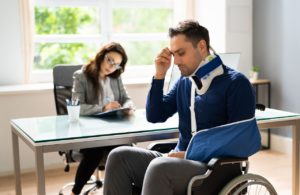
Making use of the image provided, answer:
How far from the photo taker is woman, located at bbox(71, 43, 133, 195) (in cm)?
288

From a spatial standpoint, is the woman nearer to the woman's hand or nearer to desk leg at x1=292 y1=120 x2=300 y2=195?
the woman's hand

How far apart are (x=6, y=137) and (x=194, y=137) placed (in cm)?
223

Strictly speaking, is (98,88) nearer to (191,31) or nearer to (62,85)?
(62,85)

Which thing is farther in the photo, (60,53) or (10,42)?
(60,53)

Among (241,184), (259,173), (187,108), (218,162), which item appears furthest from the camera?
(259,173)

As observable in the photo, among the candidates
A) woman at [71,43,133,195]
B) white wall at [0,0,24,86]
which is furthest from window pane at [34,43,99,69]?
woman at [71,43,133,195]

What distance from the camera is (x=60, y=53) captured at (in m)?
4.42

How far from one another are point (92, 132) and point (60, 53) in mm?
2285


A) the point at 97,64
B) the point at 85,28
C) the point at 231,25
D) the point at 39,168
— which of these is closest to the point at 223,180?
the point at 39,168

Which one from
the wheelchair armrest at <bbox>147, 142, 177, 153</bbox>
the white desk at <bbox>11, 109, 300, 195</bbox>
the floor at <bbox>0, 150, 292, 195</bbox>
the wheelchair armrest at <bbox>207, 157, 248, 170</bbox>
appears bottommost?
the floor at <bbox>0, 150, 292, 195</bbox>

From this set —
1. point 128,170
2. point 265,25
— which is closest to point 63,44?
point 265,25

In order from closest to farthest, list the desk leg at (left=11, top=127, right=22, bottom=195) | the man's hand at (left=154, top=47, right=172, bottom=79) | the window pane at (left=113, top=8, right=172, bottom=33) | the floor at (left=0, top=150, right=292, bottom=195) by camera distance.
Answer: the man's hand at (left=154, top=47, right=172, bottom=79) < the desk leg at (left=11, top=127, right=22, bottom=195) < the floor at (left=0, top=150, right=292, bottom=195) < the window pane at (left=113, top=8, right=172, bottom=33)

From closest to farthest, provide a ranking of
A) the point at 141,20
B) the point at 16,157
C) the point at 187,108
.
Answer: the point at 187,108
the point at 16,157
the point at 141,20

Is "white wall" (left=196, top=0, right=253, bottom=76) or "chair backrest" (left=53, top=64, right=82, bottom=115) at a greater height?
"white wall" (left=196, top=0, right=253, bottom=76)
